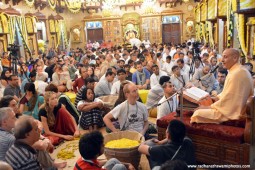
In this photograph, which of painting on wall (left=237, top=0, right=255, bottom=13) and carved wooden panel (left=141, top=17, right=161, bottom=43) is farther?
carved wooden panel (left=141, top=17, right=161, bottom=43)

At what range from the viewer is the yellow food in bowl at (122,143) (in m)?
3.48

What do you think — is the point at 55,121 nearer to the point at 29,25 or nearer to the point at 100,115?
the point at 100,115

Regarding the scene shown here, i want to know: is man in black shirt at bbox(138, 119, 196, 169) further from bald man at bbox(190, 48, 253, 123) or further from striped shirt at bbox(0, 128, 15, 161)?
striped shirt at bbox(0, 128, 15, 161)

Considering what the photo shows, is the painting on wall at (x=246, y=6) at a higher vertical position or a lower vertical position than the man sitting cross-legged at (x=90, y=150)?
higher

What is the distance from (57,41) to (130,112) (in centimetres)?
1540

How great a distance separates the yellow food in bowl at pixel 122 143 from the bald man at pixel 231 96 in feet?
2.59

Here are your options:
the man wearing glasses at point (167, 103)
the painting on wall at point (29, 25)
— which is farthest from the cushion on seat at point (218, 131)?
the painting on wall at point (29, 25)

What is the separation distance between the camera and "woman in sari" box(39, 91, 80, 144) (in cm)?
446

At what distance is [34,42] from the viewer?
14406 mm

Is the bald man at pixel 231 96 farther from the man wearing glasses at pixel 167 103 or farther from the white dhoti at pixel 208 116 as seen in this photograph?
the man wearing glasses at pixel 167 103

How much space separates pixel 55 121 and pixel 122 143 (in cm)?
154

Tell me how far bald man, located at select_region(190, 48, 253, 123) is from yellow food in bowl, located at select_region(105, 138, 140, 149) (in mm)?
789

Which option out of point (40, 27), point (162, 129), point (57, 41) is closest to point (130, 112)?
point (162, 129)

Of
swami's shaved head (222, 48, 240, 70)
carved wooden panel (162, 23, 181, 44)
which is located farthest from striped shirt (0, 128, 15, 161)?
carved wooden panel (162, 23, 181, 44)
